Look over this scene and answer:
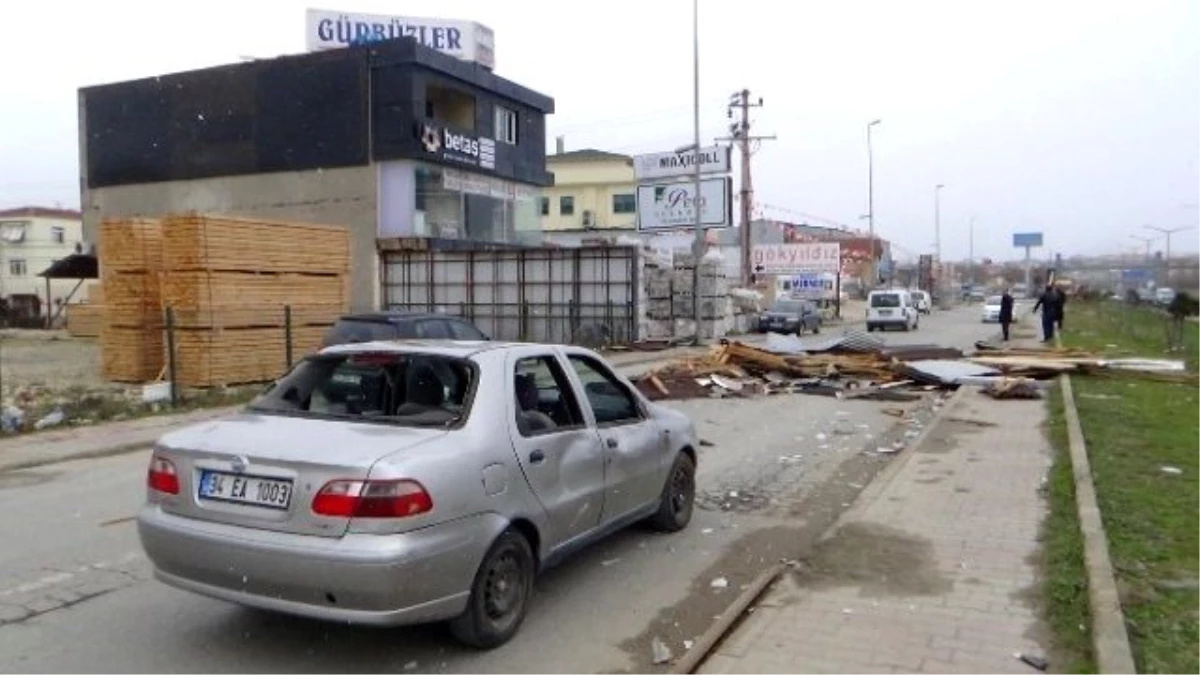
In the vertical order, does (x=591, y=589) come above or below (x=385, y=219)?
below

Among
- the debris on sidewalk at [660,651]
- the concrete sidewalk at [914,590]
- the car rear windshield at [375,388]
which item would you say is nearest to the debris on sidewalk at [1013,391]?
the concrete sidewalk at [914,590]

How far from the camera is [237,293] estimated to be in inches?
693

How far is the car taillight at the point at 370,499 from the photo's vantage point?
4152 millimetres

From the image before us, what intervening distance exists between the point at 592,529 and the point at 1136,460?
639 centimetres

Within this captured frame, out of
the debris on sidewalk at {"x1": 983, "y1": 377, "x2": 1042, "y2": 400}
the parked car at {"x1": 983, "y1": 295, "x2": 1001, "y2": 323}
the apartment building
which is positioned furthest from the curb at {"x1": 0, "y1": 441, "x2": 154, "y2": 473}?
the apartment building

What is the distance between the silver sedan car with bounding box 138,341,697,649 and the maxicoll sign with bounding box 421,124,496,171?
94.7ft

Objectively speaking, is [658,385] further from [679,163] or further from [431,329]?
[679,163]

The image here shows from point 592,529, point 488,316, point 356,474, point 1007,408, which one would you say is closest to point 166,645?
point 356,474

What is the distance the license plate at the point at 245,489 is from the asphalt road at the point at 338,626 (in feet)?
2.59

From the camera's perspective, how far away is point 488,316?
31.0 m

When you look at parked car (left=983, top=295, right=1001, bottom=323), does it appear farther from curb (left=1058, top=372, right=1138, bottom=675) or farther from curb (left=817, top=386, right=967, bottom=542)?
curb (left=1058, top=372, right=1138, bottom=675)

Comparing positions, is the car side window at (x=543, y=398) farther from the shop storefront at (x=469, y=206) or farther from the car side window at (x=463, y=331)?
the shop storefront at (x=469, y=206)

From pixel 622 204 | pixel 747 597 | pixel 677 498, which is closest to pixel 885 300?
pixel 622 204

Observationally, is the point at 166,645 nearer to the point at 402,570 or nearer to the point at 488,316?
the point at 402,570
